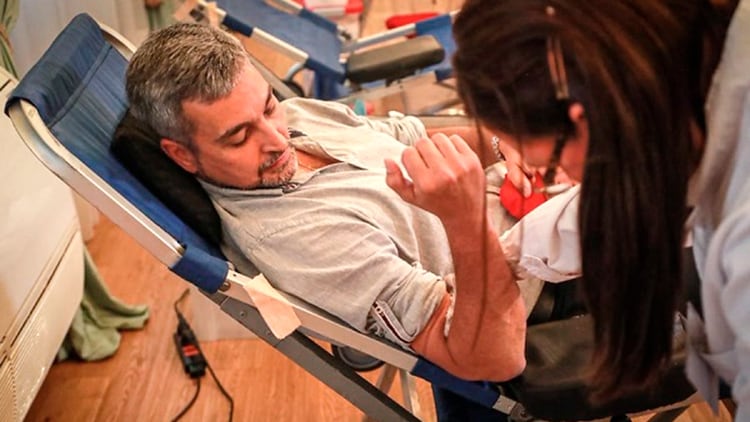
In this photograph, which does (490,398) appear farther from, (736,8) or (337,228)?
(736,8)

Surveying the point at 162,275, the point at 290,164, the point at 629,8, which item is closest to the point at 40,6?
the point at 162,275

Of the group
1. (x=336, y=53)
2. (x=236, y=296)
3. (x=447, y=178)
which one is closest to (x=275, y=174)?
(x=236, y=296)

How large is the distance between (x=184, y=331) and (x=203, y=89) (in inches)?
40.5

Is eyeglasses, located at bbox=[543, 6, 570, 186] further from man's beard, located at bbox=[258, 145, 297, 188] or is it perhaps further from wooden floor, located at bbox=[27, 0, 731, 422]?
wooden floor, located at bbox=[27, 0, 731, 422]

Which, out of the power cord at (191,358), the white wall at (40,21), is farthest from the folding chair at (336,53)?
the power cord at (191,358)

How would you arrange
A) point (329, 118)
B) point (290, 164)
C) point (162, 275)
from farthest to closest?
point (162, 275), point (329, 118), point (290, 164)

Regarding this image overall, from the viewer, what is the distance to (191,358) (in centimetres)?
214

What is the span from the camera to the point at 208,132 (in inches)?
55.1

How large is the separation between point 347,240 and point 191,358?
0.99 metres

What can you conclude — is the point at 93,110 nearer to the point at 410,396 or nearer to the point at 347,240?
the point at 347,240

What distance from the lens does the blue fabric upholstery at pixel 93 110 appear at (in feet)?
4.03

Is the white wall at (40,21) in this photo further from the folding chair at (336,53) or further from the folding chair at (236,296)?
the folding chair at (236,296)

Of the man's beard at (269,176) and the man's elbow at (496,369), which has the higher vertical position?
the man's beard at (269,176)

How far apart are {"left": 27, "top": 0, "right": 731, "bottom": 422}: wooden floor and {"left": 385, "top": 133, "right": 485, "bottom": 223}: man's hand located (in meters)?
1.01
